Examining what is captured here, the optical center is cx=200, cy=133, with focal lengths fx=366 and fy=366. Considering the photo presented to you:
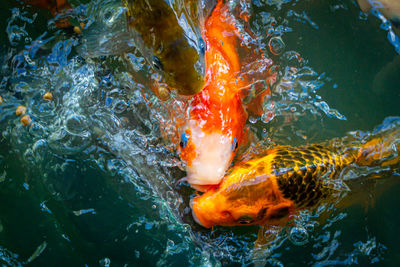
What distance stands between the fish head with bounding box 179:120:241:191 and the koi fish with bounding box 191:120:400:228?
6 cm

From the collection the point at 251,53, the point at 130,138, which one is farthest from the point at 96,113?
the point at 251,53

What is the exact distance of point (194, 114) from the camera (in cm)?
A: 208

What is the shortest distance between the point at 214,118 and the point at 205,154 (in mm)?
212

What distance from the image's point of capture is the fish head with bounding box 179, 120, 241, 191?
1.94 meters

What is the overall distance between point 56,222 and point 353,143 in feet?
5.96

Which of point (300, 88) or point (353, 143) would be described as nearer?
point (353, 143)

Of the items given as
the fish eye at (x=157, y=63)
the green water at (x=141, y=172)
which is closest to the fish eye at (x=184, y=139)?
the green water at (x=141, y=172)

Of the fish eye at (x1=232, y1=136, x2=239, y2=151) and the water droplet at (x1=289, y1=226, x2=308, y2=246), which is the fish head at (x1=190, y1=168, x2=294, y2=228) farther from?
the water droplet at (x1=289, y1=226, x2=308, y2=246)

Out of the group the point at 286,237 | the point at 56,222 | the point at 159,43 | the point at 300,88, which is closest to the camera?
the point at 159,43

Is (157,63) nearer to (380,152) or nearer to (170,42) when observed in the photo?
(170,42)

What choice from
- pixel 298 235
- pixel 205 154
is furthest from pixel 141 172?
pixel 298 235

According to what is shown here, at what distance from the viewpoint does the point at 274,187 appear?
1895 millimetres

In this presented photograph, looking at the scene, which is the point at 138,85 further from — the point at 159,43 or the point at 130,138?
the point at 159,43

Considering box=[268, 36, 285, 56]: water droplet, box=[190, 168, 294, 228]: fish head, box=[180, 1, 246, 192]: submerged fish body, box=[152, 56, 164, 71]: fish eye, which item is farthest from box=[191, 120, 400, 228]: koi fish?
box=[268, 36, 285, 56]: water droplet
